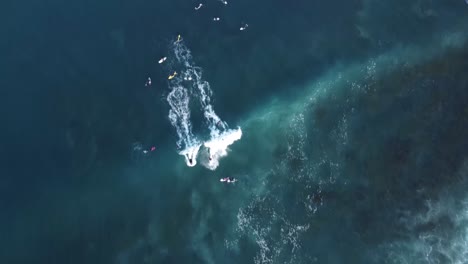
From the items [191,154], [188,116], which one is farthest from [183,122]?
[191,154]

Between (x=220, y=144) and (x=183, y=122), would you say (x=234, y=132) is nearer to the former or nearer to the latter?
(x=220, y=144)

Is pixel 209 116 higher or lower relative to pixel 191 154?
higher

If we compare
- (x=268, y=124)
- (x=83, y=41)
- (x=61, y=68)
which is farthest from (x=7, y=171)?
(x=268, y=124)

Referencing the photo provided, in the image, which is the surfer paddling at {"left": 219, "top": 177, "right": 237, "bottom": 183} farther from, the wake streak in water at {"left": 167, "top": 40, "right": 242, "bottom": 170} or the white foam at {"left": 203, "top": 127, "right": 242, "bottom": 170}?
the white foam at {"left": 203, "top": 127, "right": 242, "bottom": 170}

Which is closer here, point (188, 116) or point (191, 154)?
point (191, 154)

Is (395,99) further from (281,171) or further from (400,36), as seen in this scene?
(281,171)

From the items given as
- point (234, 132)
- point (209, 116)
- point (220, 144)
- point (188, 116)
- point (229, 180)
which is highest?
point (188, 116)

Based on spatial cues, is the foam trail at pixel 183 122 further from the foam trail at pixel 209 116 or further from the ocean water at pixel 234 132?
the foam trail at pixel 209 116

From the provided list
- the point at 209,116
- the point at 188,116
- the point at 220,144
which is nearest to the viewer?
the point at 220,144
